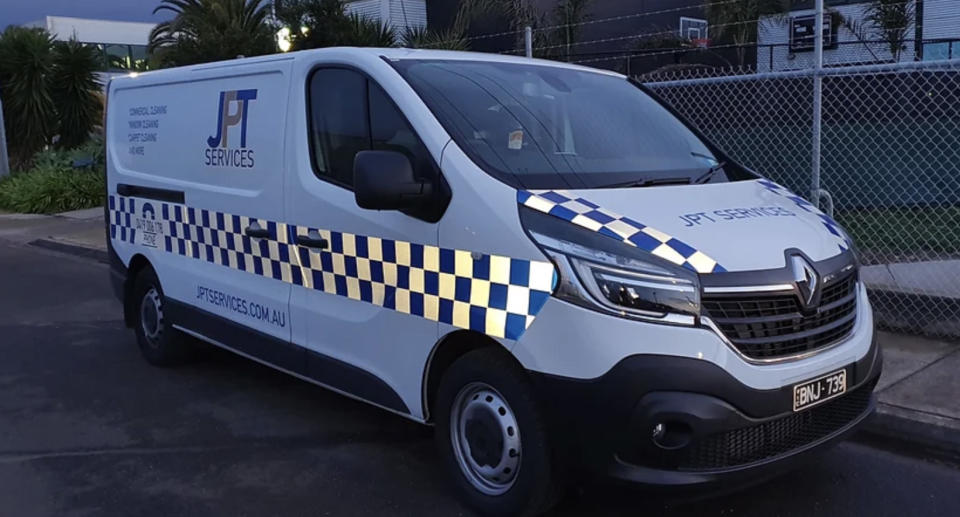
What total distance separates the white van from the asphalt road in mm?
386

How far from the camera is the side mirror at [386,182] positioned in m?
3.48

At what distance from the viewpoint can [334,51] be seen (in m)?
4.26

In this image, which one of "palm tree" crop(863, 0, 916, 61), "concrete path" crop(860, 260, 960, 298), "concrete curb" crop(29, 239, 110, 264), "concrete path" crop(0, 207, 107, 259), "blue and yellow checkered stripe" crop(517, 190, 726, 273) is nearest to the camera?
"blue and yellow checkered stripe" crop(517, 190, 726, 273)

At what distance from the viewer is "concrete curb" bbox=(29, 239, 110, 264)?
11.7 meters

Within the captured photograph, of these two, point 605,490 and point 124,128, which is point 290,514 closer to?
point 605,490

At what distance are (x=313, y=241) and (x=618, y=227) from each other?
5.58 feet

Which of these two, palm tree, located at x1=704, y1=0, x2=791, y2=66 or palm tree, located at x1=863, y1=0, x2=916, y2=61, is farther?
palm tree, located at x1=704, y1=0, x2=791, y2=66

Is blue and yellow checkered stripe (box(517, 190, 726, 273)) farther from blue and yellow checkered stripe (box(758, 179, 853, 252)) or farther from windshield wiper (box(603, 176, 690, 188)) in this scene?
blue and yellow checkered stripe (box(758, 179, 853, 252))

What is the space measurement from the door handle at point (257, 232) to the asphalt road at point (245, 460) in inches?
43.6

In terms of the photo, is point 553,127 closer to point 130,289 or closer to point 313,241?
point 313,241

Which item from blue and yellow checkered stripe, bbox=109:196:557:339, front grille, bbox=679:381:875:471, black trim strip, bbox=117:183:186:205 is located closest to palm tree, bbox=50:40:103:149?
black trim strip, bbox=117:183:186:205

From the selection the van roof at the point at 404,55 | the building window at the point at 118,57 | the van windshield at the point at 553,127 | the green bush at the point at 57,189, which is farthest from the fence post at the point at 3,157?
the building window at the point at 118,57

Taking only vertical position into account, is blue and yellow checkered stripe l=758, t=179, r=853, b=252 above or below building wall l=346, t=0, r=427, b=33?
below

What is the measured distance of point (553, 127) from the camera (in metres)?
4.00
